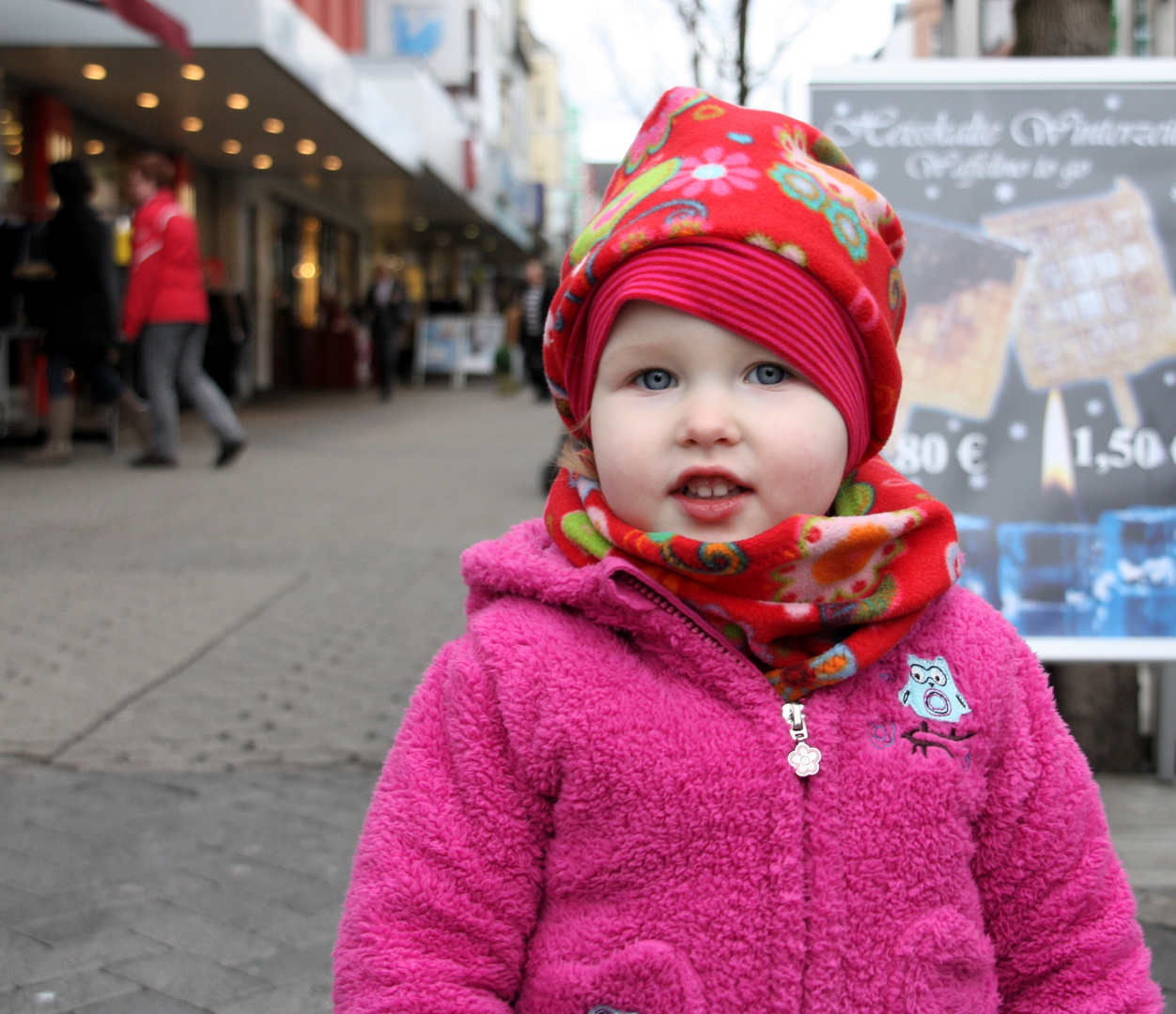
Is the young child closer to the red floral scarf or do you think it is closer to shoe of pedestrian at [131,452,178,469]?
the red floral scarf

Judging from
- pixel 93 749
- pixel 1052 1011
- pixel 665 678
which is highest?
pixel 665 678

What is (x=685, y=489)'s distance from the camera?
133 centimetres

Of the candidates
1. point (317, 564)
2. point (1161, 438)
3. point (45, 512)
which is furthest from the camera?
point (45, 512)

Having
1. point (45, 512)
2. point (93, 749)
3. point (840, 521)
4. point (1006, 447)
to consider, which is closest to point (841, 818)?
point (840, 521)

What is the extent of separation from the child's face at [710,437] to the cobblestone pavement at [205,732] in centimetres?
138

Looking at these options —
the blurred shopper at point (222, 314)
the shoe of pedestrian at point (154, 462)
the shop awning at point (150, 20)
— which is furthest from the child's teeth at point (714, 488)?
A: the blurred shopper at point (222, 314)

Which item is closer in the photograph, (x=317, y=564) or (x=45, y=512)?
(x=317, y=564)

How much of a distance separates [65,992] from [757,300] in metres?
1.79

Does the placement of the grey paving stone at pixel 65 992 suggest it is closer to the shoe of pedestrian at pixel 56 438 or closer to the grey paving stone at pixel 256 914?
the grey paving stone at pixel 256 914

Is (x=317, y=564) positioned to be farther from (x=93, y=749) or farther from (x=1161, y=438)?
(x=1161, y=438)

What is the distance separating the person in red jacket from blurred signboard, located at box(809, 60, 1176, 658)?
7.05 m

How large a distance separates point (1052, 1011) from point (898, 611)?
0.47 metres

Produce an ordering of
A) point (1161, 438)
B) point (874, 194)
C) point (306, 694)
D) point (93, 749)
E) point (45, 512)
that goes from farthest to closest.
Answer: point (45, 512)
point (306, 694)
point (93, 749)
point (1161, 438)
point (874, 194)

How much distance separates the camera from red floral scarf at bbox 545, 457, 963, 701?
4.24ft
